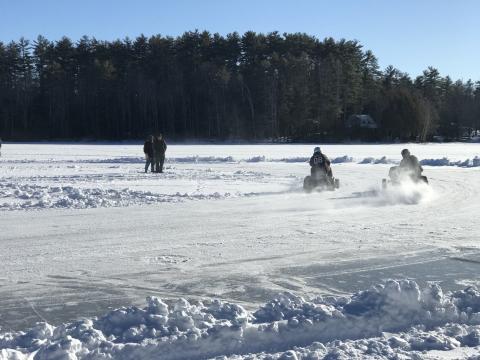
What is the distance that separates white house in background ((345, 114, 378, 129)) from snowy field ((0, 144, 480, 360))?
6617cm

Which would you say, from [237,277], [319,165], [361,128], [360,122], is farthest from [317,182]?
[360,122]

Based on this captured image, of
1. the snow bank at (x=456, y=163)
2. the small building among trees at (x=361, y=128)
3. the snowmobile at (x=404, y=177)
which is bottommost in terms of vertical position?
the snow bank at (x=456, y=163)

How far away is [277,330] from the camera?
519cm

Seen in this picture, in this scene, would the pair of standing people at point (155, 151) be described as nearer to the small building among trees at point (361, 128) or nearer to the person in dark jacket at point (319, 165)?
the person in dark jacket at point (319, 165)

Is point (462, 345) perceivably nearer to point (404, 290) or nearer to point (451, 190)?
point (404, 290)

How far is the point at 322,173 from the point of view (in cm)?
1833

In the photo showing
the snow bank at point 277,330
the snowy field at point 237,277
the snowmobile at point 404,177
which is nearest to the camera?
the snow bank at point 277,330

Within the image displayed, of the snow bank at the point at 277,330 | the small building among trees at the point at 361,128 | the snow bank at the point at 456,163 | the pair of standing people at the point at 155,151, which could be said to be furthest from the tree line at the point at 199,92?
the snow bank at the point at 277,330

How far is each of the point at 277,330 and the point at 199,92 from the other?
3086 inches

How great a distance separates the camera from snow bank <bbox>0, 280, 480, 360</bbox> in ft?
15.7

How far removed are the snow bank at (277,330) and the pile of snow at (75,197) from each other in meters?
9.08

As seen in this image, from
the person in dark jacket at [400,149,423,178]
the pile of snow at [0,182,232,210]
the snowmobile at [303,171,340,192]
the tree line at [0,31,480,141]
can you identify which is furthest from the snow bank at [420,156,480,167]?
the tree line at [0,31,480,141]

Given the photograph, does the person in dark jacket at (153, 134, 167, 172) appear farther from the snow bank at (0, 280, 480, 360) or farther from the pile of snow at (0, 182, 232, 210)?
the snow bank at (0, 280, 480, 360)

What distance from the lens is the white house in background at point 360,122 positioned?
81.1m
